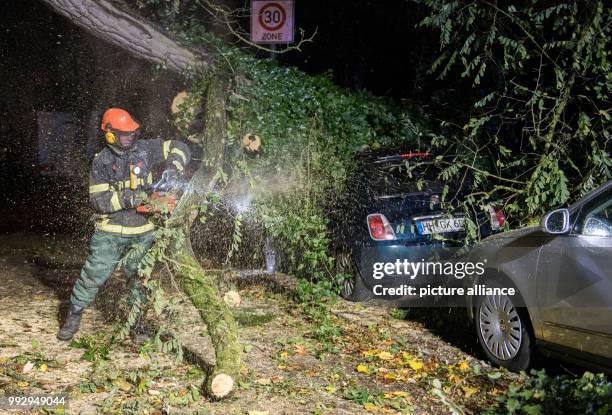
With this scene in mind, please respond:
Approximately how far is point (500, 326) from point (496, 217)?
1.78 metres

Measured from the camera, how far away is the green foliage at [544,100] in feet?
20.3

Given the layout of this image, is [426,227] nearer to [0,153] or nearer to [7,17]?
[7,17]

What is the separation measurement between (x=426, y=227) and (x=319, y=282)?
1.29m

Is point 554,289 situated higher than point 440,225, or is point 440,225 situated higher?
point 440,225

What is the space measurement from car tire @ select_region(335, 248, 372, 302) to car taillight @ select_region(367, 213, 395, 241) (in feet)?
1.46

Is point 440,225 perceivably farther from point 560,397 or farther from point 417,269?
point 560,397

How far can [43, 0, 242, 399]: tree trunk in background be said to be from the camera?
183 inches

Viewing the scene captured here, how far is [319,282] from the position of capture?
6879mm

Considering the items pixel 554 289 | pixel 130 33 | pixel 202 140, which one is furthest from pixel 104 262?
pixel 554 289

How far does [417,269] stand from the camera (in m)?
6.41

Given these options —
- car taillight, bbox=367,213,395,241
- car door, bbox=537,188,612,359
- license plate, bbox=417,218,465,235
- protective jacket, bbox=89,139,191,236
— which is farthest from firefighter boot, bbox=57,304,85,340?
car door, bbox=537,188,612,359

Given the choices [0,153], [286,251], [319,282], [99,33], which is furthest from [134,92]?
[0,153]

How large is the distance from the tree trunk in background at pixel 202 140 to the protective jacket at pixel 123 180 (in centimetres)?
31

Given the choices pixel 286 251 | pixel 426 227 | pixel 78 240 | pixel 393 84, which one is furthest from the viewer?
pixel 393 84
